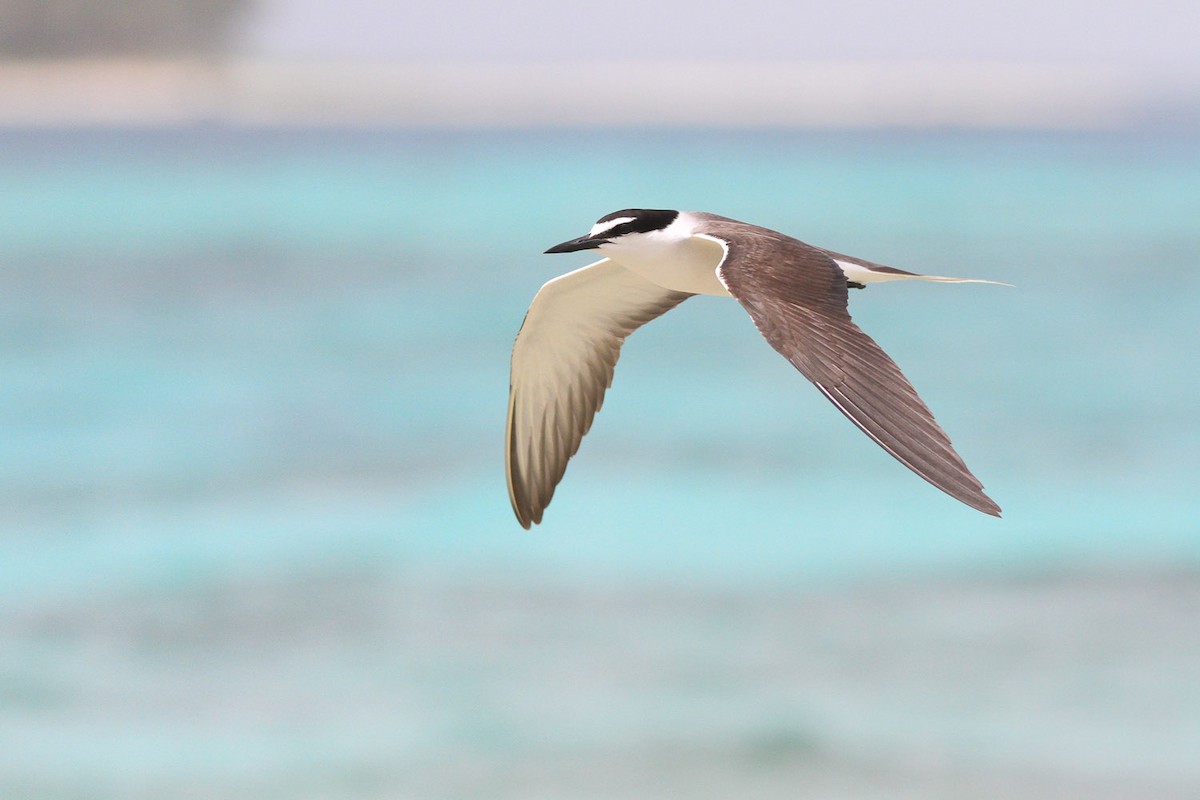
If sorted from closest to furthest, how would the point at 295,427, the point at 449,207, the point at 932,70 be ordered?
the point at 295,427 < the point at 449,207 < the point at 932,70

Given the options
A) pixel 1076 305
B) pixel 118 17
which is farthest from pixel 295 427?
pixel 118 17

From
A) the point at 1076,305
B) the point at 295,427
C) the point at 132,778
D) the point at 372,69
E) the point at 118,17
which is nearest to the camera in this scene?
the point at 132,778

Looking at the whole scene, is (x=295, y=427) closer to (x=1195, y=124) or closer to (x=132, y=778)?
(x=132, y=778)

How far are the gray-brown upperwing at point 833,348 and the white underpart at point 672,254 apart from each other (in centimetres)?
26

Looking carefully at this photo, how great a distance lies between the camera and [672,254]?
275 inches

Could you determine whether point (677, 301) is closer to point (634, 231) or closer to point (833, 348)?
point (634, 231)

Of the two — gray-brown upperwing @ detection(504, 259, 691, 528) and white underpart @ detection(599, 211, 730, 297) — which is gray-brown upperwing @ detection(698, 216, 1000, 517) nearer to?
white underpart @ detection(599, 211, 730, 297)

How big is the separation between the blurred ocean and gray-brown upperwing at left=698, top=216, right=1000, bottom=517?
25.8 ft

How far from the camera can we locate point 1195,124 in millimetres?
78062

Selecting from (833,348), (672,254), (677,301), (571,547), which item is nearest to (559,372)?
(677,301)

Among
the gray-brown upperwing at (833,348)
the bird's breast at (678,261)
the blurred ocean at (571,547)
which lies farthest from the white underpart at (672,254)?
the blurred ocean at (571,547)

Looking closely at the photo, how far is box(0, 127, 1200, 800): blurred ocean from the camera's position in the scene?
14555 millimetres

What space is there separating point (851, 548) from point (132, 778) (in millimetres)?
8311

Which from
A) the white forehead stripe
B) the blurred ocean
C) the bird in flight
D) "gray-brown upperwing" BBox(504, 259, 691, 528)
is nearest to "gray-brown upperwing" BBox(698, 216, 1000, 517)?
the bird in flight
